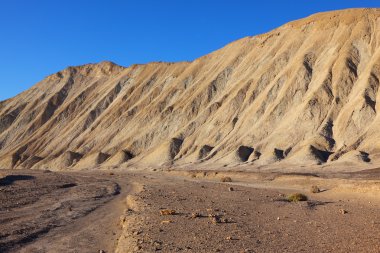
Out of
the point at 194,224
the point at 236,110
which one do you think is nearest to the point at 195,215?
the point at 194,224

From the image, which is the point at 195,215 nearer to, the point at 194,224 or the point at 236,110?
the point at 194,224

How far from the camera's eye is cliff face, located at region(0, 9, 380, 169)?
63.0 m

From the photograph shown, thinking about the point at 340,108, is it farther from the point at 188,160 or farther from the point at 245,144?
the point at 188,160

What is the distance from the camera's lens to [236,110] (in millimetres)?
77688

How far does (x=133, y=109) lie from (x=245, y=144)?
36.2 m

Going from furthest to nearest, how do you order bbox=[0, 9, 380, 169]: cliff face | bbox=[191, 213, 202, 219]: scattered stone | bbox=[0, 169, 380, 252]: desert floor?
bbox=[0, 9, 380, 169]: cliff face
bbox=[191, 213, 202, 219]: scattered stone
bbox=[0, 169, 380, 252]: desert floor

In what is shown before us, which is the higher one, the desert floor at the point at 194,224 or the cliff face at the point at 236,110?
the cliff face at the point at 236,110

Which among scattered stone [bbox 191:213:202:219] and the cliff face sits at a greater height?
the cliff face

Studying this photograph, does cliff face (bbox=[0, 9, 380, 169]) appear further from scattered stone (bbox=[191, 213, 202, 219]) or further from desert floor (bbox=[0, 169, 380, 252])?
scattered stone (bbox=[191, 213, 202, 219])

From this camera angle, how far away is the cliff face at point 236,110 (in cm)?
6300

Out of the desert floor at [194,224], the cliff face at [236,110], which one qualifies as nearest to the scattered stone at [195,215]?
the desert floor at [194,224]

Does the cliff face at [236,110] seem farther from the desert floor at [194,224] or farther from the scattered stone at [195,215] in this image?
the scattered stone at [195,215]

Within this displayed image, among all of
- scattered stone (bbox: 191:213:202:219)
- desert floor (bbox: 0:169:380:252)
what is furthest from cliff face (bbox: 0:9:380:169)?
scattered stone (bbox: 191:213:202:219)

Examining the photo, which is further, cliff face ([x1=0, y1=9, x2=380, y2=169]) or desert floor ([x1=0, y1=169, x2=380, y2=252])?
cliff face ([x1=0, y1=9, x2=380, y2=169])
